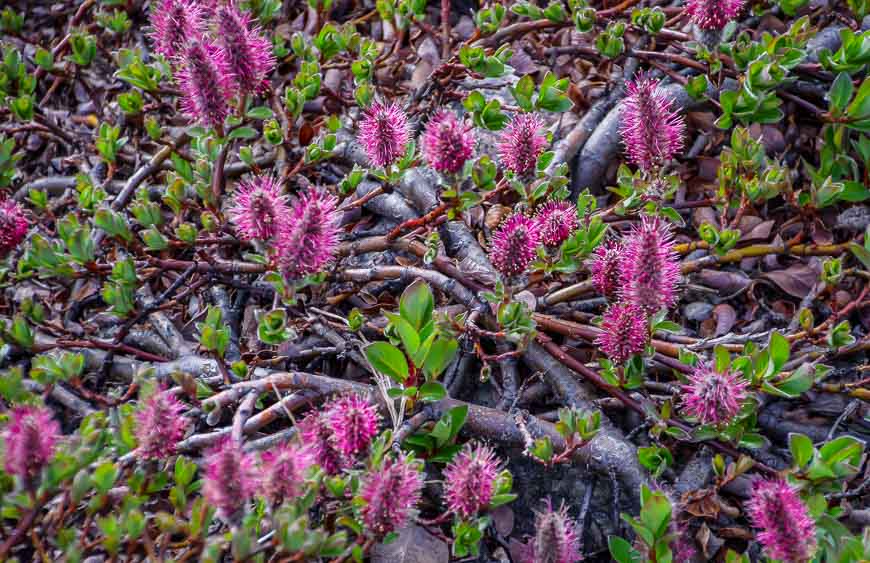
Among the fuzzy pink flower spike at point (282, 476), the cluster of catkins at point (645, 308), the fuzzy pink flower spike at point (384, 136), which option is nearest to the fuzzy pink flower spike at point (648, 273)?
the cluster of catkins at point (645, 308)

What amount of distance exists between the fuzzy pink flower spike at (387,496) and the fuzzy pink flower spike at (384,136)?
2.90ft

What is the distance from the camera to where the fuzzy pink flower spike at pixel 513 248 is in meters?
1.93

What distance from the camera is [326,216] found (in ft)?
6.37

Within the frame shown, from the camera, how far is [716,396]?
1833 millimetres

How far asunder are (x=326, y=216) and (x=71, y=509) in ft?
3.11

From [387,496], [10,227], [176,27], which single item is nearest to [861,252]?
[387,496]

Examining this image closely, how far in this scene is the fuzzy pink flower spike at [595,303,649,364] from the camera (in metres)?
1.95

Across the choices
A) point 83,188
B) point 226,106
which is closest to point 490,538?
point 226,106

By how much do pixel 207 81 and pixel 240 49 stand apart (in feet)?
0.45

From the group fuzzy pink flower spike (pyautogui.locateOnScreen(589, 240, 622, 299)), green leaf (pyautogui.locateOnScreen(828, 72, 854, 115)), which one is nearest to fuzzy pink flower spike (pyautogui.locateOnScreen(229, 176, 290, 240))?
fuzzy pink flower spike (pyautogui.locateOnScreen(589, 240, 622, 299))

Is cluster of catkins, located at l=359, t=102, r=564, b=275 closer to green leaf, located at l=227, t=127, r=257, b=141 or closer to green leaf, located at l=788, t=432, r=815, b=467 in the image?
green leaf, located at l=227, t=127, r=257, b=141

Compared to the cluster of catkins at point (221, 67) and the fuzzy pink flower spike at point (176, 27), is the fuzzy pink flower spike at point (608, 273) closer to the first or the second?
the cluster of catkins at point (221, 67)

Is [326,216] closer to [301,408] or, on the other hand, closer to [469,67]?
[301,408]

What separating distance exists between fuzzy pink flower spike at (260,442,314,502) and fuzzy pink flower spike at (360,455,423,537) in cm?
15
